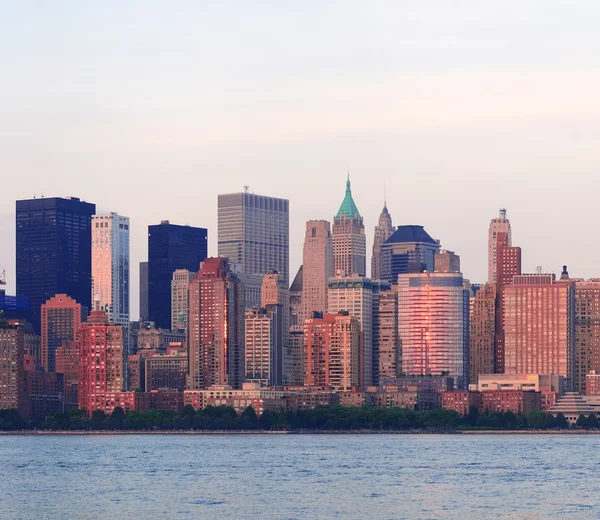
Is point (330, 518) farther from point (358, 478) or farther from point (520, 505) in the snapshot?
point (358, 478)

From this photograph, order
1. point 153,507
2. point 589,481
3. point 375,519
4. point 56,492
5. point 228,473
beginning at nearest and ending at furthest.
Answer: point 375,519 → point 153,507 → point 56,492 → point 589,481 → point 228,473

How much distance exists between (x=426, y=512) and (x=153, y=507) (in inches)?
867

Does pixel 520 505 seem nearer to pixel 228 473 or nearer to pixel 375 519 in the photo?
pixel 375 519

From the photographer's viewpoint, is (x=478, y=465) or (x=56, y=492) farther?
(x=478, y=465)

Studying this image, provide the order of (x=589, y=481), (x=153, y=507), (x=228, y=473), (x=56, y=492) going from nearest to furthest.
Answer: (x=153, y=507) < (x=56, y=492) < (x=589, y=481) < (x=228, y=473)

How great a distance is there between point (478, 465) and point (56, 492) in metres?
58.1

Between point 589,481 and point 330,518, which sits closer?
point 330,518

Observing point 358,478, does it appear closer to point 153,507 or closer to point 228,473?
point 228,473

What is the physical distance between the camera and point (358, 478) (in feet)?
567

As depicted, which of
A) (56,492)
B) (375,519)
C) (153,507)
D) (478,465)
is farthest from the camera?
(478,465)

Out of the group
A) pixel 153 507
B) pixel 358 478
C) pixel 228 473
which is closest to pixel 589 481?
pixel 358 478

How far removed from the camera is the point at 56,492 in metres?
156

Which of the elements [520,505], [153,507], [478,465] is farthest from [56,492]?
→ [478,465]

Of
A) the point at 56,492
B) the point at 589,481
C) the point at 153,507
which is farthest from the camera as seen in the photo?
the point at 589,481
